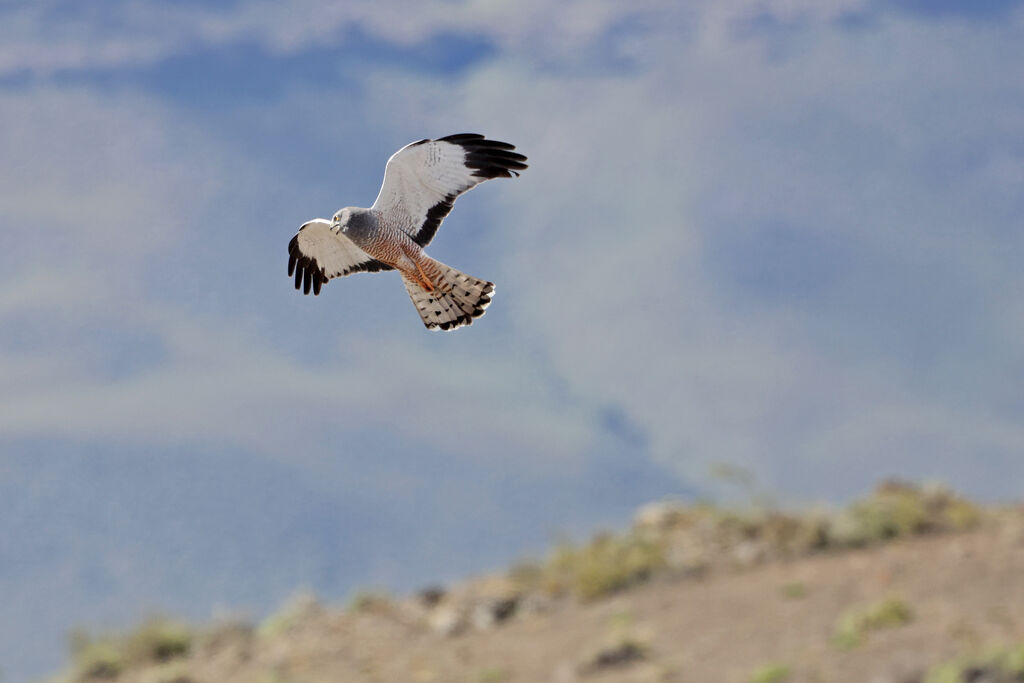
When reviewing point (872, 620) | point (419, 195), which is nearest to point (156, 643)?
point (872, 620)

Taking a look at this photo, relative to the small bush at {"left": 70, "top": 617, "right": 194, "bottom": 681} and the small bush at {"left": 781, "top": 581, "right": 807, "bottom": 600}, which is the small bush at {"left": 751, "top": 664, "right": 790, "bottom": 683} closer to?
the small bush at {"left": 781, "top": 581, "right": 807, "bottom": 600}

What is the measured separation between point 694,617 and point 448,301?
6.55 metres

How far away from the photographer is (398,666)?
13.3 m

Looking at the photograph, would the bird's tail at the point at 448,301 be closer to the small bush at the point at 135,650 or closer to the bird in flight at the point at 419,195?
the bird in flight at the point at 419,195

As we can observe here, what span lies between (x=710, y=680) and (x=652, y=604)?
5.98 feet

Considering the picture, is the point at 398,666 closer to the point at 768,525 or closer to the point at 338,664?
the point at 338,664

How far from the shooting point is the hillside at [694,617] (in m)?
11.8

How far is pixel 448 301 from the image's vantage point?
738cm

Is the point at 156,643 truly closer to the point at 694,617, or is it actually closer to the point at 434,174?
the point at 694,617

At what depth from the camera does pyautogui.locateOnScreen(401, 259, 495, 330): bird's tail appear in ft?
24.2

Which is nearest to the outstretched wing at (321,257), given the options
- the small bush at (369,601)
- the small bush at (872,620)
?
the small bush at (872,620)

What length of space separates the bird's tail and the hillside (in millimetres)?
5419

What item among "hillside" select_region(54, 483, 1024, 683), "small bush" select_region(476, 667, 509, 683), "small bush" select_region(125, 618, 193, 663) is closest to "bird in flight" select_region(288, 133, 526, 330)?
"hillside" select_region(54, 483, 1024, 683)

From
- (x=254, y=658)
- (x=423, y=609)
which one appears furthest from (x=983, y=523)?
Answer: (x=254, y=658)
